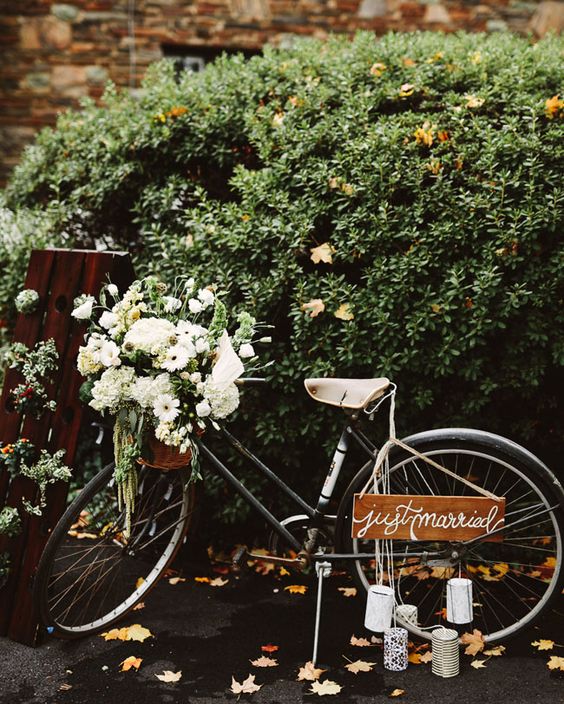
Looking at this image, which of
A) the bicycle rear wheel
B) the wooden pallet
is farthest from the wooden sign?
the wooden pallet

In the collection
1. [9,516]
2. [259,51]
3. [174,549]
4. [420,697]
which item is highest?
[259,51]

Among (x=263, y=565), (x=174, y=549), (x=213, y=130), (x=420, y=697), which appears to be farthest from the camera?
(x=213, y=130)

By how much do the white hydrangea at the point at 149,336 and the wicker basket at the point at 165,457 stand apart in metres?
0.40

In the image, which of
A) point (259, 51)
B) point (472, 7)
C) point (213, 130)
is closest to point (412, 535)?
point (213, 130)

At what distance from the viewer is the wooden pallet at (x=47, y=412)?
11.1 feet

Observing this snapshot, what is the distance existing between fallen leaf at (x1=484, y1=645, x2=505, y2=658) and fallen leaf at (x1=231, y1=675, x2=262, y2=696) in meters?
1.04

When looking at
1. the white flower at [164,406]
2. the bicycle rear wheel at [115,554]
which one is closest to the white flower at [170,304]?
the white flower at [164,406]

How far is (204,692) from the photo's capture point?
3059 mm

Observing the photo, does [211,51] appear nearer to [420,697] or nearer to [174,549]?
[174,549]

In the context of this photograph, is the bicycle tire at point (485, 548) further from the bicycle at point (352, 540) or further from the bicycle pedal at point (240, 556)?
the bicycle pedal at point (240, 556)

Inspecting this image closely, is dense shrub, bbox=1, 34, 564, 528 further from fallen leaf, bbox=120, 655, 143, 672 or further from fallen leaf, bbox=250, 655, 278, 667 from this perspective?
fallen leaf, bbox=120, 655, 143, 672

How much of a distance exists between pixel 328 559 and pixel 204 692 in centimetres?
77

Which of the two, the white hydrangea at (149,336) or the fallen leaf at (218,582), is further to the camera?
the fallen leaf at (218,582)

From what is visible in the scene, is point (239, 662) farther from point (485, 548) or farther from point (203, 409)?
point (485, 548)
